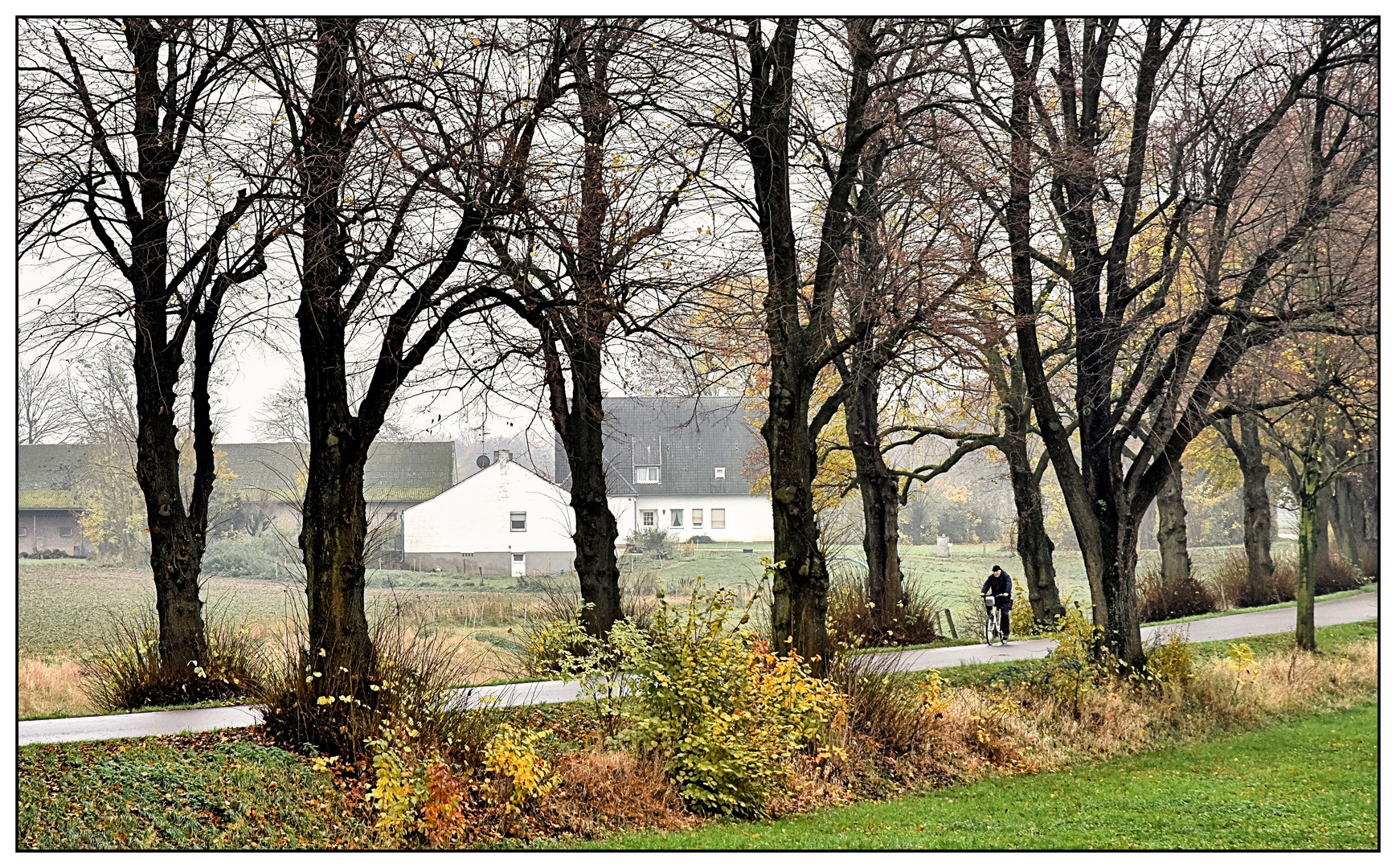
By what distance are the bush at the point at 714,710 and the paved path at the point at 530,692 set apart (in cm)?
138

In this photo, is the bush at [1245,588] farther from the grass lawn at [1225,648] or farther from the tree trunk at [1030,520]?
the tree trunk at [1030,520]

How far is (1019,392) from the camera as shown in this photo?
69.6 ft

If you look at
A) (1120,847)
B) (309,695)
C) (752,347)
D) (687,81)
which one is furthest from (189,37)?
(1120,847)

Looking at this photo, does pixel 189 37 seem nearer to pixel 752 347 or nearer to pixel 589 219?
pixel 589 219

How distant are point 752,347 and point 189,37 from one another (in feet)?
23.3

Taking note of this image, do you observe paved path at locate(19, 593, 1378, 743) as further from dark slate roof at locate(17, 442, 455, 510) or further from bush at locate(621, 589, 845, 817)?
dark slate roof at locate(17, 442, 455, 510)

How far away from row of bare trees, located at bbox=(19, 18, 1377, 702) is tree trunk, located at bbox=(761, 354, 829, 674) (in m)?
0.03

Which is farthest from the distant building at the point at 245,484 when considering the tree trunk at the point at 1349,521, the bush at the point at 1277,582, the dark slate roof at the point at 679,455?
the tree trunk at the point at 1349,521

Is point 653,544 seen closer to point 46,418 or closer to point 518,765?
point 46,418

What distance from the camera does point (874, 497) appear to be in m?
19.9

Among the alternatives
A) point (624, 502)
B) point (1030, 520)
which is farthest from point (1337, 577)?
point (624, 502)

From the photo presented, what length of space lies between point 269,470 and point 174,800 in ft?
89.0

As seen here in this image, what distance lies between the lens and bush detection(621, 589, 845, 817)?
9.41 meters

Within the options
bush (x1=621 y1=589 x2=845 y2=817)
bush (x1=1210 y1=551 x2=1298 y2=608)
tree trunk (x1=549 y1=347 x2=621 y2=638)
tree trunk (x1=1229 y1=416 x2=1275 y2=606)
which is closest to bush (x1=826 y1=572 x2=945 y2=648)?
tree trunk (x1=549 y1=347 x2=621 y2=638)
